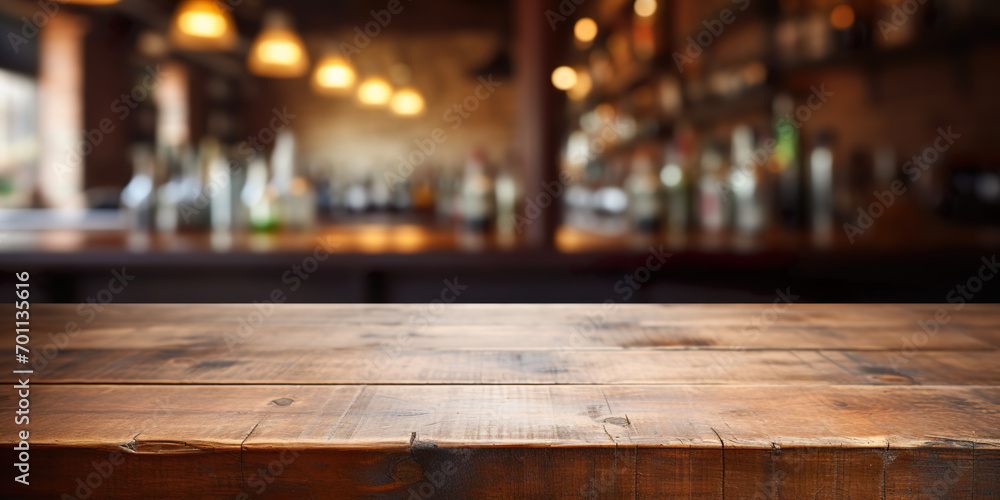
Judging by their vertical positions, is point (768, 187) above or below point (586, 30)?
below

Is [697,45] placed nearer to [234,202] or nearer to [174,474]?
[234,202]

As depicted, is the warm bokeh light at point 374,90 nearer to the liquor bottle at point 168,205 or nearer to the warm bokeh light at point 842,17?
the liquor bottle at point 168,205

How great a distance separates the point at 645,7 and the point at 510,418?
9.78 feet

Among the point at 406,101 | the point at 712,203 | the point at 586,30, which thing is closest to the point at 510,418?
the point at 712,203

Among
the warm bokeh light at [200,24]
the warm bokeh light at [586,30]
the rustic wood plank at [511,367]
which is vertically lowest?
the rustic wood plank at [511,367]

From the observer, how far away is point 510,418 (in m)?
0.51

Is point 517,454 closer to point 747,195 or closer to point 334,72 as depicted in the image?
point 747,195

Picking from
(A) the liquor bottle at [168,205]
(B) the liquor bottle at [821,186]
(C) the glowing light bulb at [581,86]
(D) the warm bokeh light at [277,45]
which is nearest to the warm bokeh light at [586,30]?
(C) the glowing light bulb at [581,86]

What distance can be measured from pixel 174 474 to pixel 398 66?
14.6 feet

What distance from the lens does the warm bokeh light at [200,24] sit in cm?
251

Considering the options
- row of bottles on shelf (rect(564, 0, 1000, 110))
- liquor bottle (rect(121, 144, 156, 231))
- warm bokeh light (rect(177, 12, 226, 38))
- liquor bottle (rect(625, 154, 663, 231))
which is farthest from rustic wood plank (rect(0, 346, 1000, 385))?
warm bokeh light (rect(177, 12, 226, 38))

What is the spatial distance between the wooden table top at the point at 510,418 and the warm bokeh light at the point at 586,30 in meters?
3.35

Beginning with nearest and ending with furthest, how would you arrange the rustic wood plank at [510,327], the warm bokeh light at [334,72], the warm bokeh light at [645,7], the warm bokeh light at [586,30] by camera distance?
the rustic wood plank at [510,327] → the warm bokeh light at [645,7] → the warm bokeh light at [334,72] → the warm bokeh light at [586,30]

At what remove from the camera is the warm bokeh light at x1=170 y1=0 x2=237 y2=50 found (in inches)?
98.7
